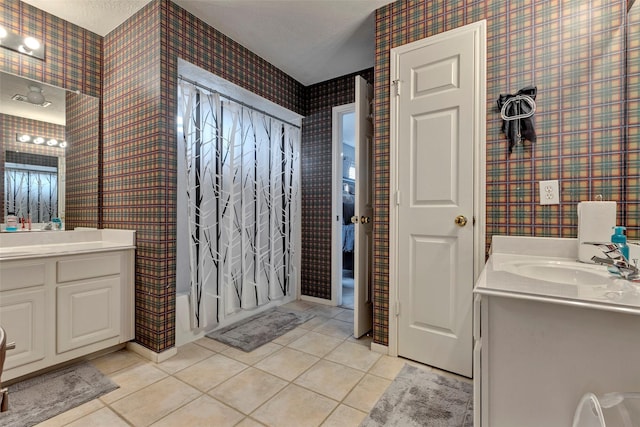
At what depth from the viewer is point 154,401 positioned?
5.09 feet

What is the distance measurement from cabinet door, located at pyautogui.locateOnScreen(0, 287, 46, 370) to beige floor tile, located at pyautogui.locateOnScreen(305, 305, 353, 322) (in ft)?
6.56

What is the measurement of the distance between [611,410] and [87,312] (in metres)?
2.52

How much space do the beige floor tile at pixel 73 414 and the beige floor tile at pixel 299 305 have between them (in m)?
1.80

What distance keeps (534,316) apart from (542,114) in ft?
3.98

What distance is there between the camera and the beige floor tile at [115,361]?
1883 mm

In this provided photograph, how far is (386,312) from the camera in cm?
209

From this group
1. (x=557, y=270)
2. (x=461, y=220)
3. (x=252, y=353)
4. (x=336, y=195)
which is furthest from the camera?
(x=336, y=195)

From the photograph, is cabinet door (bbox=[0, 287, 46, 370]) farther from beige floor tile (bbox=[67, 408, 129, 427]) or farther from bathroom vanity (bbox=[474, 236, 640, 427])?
bathroom vanity (bbox=[474, 236, 640, 427])

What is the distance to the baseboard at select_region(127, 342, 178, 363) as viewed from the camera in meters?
1.98

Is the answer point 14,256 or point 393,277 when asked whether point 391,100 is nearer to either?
point 393,277

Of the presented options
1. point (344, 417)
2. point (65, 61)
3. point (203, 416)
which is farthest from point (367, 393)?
point (65, 61)

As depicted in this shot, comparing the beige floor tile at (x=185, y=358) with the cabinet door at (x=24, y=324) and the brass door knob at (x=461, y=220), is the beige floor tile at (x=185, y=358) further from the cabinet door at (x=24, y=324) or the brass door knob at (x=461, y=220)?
the brass door knob at (x=461, y=220)

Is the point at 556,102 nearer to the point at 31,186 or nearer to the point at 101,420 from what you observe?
the point at 101,420

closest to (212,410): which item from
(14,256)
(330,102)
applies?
(14,256)
